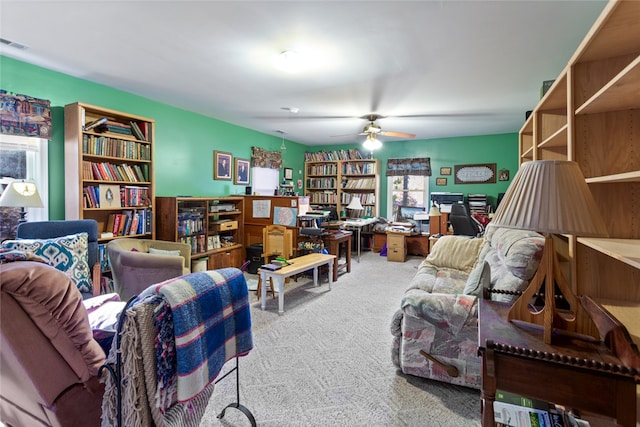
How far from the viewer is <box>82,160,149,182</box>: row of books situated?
9.94 ft

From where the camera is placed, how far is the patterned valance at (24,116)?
2561mm

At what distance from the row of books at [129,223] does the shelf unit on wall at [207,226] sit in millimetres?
233

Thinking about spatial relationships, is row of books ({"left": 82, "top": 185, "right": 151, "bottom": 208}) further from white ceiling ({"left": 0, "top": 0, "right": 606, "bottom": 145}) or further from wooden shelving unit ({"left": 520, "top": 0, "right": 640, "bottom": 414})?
wooden shelving unit ({"left": 520, "top": 0, "right": 640, "bottom": 414})

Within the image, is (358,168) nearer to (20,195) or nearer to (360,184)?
(360,184)

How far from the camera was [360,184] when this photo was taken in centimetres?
680

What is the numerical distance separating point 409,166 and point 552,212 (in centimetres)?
561

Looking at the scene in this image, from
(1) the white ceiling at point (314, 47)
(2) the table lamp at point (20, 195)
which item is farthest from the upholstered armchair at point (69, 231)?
(1) the white ceiling at point (314, 47)

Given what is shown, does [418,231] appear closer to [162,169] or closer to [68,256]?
[162,169]

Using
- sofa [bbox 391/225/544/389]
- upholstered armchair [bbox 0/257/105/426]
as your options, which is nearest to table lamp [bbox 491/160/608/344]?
sofa [bbox 391/225/544/389]

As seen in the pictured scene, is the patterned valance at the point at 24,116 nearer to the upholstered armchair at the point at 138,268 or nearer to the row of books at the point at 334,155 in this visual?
the upholstered armchair at the point at 138,268

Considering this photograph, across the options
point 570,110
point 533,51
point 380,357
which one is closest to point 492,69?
point 533,51

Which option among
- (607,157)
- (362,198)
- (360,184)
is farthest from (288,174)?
(607,157)

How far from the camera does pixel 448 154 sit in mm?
6191

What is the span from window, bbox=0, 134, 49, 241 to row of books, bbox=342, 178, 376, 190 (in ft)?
16.9
